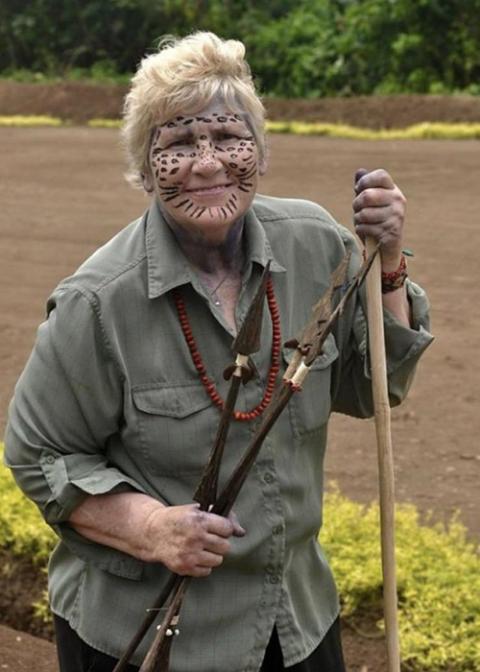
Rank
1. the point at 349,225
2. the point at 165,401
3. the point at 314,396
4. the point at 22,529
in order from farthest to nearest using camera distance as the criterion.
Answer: the point at 349,225, the point at 22,529, the point at 314,396, the point at 165,401

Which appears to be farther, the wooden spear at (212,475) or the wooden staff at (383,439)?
the wooden staff at (383,439)

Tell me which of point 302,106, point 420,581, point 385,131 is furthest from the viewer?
point 302,106

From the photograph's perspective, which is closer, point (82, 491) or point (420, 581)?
point (82, 491)

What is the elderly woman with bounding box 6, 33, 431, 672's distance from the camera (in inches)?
99.3

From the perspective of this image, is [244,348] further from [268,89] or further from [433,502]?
[268,89]

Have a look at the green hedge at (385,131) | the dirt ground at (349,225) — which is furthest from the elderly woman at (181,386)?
the green hedge at (385,131)

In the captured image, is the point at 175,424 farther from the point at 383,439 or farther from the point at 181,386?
the point at 383,439

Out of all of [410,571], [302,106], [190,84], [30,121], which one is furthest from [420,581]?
[30,121]

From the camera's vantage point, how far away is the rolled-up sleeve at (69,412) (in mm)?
2516

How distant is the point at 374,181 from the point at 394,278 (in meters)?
0.19

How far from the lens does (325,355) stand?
2.66m

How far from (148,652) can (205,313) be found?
1.85ft

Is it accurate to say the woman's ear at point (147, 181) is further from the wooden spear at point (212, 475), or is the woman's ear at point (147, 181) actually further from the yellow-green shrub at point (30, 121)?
the yellow-green shrub at point (30, 121)

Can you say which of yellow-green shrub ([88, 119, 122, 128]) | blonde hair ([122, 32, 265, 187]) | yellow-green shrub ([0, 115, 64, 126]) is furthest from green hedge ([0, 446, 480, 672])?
yellow-green shrub ([0, 115, 64, 126])
